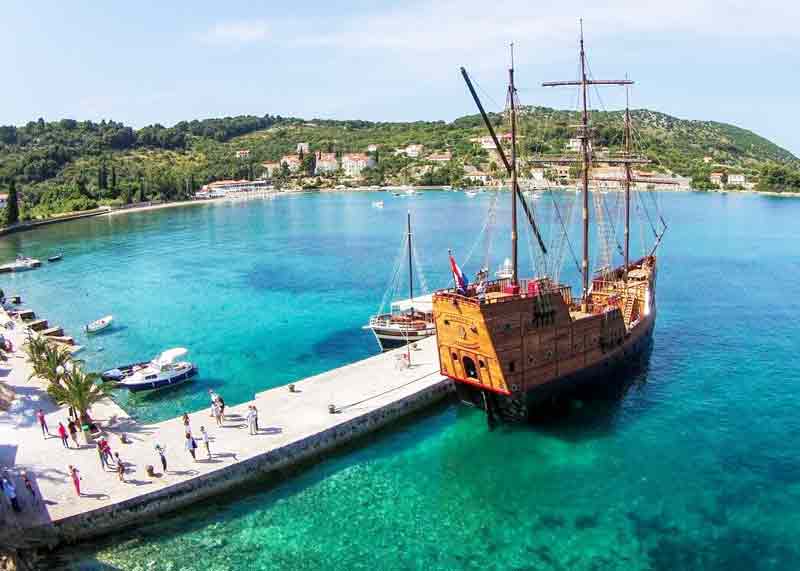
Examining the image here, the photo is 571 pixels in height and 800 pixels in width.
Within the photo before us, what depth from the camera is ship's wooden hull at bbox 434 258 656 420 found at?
2630cm

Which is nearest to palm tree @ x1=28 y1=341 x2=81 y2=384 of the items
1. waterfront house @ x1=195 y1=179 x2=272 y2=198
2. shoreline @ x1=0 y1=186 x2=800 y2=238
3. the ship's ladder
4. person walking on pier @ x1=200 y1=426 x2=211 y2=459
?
person walking on pier @ x1=200 y1=426 x2=211 y2=459

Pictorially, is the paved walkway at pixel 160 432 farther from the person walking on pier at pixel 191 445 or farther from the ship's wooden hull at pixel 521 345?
the ship's wooden hull at pixel 521 345

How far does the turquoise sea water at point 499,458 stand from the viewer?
19984 millimetres

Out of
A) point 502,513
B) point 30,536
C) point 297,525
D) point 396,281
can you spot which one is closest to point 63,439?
point 30,536

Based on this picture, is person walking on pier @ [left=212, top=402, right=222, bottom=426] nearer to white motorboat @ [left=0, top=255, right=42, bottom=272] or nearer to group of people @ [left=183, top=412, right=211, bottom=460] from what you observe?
group of people @ [left=183, top=412, right=211, bottom=460]

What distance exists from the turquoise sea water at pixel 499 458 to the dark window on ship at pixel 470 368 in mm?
2545

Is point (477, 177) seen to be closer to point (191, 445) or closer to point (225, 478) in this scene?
point (191, 445)

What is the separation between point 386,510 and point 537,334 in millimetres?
10227

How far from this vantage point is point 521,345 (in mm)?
26969

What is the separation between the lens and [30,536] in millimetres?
19344

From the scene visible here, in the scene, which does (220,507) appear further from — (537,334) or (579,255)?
(579,255)

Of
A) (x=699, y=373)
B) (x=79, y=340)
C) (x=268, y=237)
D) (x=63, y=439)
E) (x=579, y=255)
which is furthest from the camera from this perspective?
(x=268, y=237)

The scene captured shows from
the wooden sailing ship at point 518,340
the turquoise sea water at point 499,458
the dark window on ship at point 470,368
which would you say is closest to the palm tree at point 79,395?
the turquoise sea water at point 499,458

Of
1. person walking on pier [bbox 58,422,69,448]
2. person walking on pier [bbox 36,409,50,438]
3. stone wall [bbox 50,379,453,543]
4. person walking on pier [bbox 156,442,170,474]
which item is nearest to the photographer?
stone wall [bbox 50,379,453,543]
